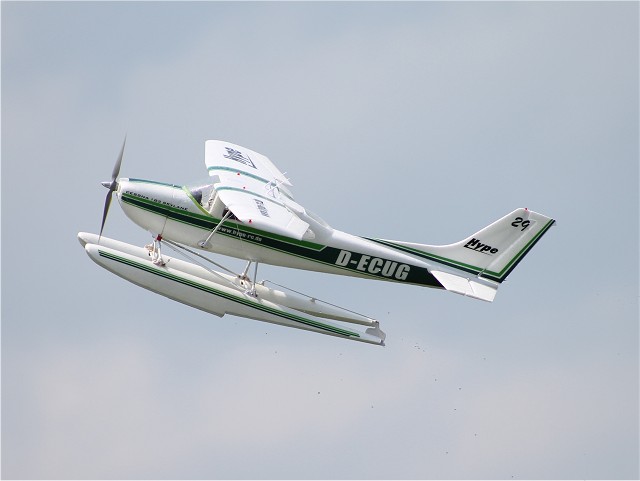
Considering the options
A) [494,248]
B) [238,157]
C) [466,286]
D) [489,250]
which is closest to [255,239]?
[238,157]

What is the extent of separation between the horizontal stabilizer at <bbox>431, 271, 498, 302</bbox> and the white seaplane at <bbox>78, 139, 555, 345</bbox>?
0.02m

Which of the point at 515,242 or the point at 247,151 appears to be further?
the point at 247,151

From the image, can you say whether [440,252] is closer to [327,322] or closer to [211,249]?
[327,322]

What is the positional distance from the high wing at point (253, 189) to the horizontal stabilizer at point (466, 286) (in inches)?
153

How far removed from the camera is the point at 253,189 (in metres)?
29.8

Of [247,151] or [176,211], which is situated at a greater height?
[247,151]

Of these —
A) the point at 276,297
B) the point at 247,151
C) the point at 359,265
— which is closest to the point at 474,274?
the point at 359,265

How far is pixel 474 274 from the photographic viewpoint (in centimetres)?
3105

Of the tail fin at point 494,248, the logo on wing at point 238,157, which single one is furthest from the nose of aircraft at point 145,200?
the tail fin at point 494,248

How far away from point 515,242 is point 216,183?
24.4 ft

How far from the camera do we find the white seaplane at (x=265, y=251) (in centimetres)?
Answer: 2977

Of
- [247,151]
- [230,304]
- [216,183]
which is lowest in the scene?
[230,304]

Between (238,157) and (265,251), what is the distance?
3.29m

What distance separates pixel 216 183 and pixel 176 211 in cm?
114
